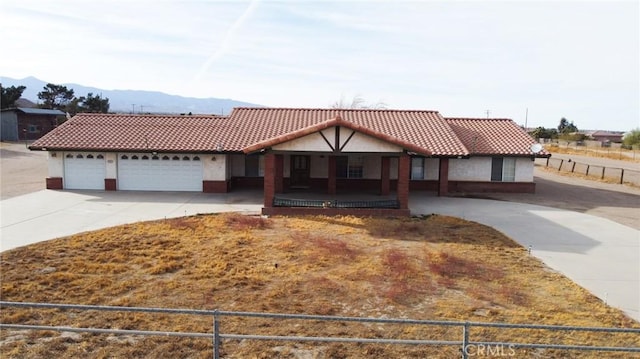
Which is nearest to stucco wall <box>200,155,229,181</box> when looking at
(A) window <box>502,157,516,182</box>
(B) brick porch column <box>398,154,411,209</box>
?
(B) brick porch column <box>398,154,411,209</box>

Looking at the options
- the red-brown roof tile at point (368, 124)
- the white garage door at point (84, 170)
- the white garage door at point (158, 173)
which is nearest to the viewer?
the white garage door at point (158, 173)

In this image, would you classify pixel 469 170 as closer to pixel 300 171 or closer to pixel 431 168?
pixel 431 168

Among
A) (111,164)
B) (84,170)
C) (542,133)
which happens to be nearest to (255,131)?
(111,164)

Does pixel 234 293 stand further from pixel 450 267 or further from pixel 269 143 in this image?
pixel 269 143

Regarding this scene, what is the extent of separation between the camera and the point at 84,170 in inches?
976

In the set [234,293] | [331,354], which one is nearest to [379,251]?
[234,293]

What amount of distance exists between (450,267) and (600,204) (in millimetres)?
14572

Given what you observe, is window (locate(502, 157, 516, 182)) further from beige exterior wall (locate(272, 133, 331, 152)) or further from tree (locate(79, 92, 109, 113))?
tree (locate(79, 92, 109, 113))

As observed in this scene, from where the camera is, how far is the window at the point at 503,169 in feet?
86.1

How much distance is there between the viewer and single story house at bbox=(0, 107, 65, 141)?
53562mm

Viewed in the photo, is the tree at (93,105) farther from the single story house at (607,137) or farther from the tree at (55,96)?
the single story house at (607,137)

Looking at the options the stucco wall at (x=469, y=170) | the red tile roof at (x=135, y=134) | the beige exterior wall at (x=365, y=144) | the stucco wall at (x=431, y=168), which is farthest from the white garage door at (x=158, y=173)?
the stucco wall at (x=469, y=170)

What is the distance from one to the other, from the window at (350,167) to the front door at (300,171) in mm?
1666

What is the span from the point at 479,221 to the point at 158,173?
15.9m
